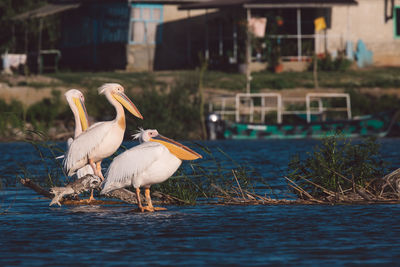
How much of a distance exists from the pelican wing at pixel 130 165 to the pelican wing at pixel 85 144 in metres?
0.77

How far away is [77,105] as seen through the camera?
44.1 ft

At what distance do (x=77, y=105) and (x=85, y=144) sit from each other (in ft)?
3.27

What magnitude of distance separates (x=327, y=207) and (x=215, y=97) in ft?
64.8

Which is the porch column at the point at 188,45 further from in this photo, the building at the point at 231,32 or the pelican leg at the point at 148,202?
the pelican leg at the point at 148,202

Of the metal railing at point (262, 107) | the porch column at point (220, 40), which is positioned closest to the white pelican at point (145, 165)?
the metal railing at point (262, 107)

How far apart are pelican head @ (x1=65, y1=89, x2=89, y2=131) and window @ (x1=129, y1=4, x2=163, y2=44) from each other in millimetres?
26901

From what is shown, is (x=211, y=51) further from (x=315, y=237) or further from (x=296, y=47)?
(x=315, y=237)

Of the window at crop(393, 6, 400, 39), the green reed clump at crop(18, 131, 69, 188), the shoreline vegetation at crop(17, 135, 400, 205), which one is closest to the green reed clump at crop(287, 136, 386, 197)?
the shoreline vegetation at crop(17, 135, 400, 205)

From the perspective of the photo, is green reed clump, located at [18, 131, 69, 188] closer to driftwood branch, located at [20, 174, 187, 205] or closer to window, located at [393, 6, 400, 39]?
driftwood branch, located at [20, 174, 187, 205]

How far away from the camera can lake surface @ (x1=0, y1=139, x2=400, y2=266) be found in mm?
9133

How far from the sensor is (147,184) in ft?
39.8

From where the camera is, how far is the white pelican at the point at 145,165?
1185 cm

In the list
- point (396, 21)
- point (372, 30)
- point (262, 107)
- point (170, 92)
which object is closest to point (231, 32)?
point (372, 30)

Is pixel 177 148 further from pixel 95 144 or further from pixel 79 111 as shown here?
pixel 79 111
